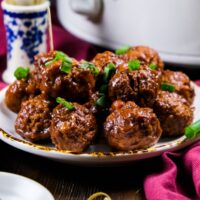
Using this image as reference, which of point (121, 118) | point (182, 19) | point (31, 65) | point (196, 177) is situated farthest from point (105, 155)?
point (31, 65)

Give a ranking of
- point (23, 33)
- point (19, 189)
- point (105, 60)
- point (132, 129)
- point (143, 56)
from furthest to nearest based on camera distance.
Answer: point (23, 33) < point (143, 56) < point (105, 60) < point (132, 129) < point (19, 189)

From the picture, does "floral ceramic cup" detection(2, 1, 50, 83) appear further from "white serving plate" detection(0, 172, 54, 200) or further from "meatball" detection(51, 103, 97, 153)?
"white serving plate" detection(0, 172, 54, 200)

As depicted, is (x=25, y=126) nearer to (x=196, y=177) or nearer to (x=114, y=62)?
(x=114, y=62)

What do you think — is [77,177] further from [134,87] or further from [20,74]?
[20,74]

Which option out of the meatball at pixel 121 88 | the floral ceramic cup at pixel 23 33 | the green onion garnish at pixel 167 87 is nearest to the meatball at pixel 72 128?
the meatball at pixel 121 88

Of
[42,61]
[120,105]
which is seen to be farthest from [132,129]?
[42,61]

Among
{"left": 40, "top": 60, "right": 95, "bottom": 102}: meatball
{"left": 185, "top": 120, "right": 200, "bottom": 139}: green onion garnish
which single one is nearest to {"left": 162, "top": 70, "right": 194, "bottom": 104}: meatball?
{"left": 185, "top": 120, "right": 200, "bottom": 139}: green onion garnish
